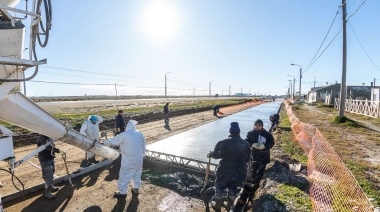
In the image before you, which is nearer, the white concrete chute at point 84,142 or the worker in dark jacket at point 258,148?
the white concrete chute at point 84,142

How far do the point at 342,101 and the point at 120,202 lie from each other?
17801 mm

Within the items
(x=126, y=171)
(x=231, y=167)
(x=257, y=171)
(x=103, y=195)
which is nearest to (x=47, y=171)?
(x=103, y=195)

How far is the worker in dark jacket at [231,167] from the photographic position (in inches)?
193

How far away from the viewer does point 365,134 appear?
48.2 feet

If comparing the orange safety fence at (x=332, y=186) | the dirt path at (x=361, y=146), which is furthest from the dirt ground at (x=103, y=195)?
the dirt path at (x=361, y=146)

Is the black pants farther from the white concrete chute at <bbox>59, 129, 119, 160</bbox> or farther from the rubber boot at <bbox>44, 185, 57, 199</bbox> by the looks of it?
the rubber boot at <bbox>44, 185, 57, 199</bbox>

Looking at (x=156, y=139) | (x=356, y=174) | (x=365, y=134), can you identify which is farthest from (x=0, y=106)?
(x=365, y=134)

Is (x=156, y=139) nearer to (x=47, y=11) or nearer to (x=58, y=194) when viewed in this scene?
(x=58, y=194)

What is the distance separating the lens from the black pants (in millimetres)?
6770

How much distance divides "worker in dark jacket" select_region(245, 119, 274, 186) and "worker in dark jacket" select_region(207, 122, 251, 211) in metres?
1.59

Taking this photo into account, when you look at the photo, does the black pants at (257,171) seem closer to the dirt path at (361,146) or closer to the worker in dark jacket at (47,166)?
the dirt path at (361,146)

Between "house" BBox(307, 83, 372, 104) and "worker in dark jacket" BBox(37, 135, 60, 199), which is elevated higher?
"house" BBox(307, 83, 372, 104)

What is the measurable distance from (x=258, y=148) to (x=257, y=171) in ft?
2.74

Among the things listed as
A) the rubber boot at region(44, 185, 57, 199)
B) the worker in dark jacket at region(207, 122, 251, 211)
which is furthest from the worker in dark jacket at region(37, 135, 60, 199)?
the worker in dark jacket at region(207, 122, 251, 211)
